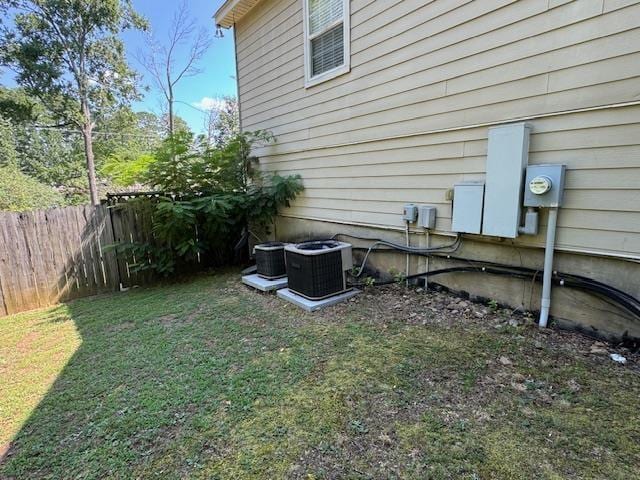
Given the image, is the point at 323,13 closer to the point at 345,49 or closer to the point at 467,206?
the point at 345,49

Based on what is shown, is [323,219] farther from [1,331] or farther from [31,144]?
[31,144]

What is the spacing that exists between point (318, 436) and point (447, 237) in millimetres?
2339

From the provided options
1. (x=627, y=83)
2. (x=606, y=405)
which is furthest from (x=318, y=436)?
(x=627, y=83)

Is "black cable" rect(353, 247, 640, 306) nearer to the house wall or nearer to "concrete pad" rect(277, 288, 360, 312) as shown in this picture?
the house wall

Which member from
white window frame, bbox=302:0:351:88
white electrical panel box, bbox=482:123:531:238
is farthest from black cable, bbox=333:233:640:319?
white window frame, bbox=302:0:351:88

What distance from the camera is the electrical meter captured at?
2.44 m

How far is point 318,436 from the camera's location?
173 centimetres

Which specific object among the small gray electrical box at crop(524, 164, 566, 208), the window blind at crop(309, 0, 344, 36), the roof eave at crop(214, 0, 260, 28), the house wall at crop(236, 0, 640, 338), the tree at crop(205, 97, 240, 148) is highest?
the tree at crop(205, 97, 240, 148)

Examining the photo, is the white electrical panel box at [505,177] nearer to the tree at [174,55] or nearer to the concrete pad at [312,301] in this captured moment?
the concrete pad at [312,301]

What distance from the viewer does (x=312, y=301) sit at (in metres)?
3.59

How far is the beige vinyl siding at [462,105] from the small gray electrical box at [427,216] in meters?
0.09

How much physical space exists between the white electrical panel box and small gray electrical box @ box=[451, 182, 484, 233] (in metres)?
0.07

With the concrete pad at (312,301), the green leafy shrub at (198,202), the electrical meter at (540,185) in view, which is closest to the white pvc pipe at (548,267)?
the electrical meter at (540,185)

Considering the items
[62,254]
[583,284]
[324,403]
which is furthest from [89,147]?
[583,284]
